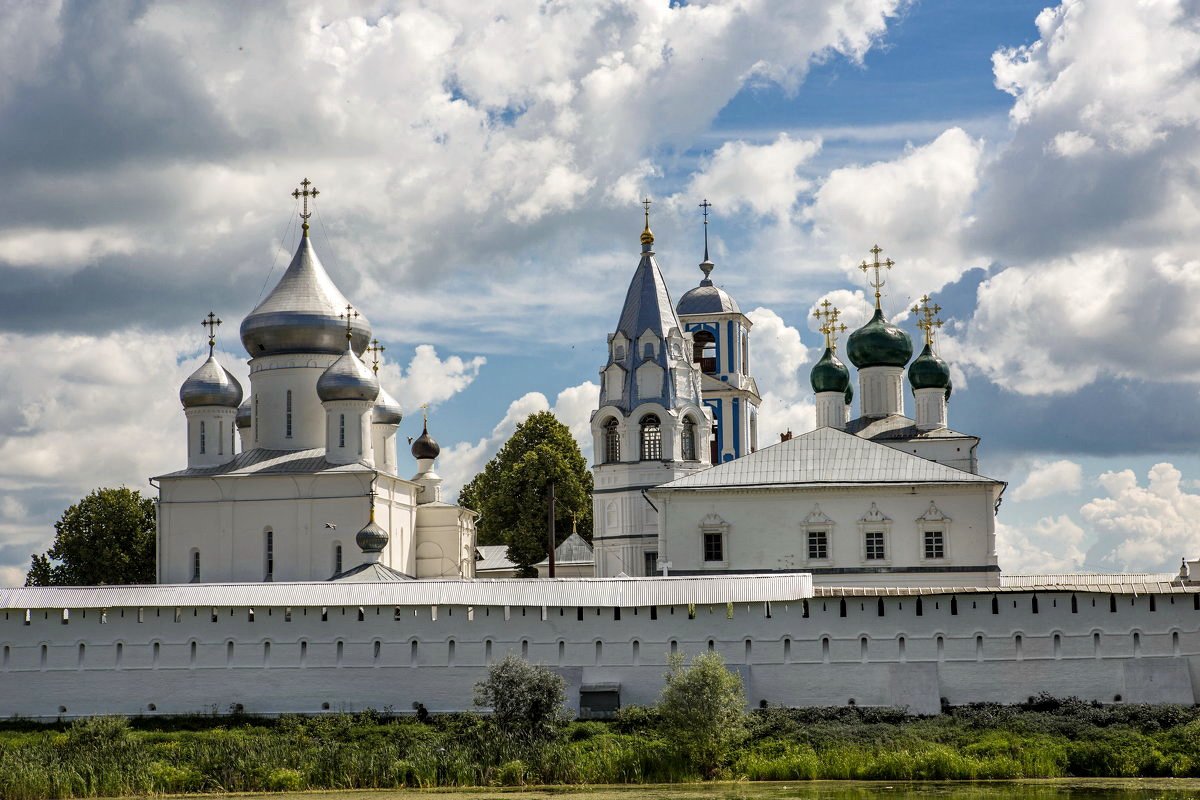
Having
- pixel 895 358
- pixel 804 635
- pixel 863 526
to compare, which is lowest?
pixel 804 635

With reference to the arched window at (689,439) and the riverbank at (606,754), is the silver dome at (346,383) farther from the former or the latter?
the riverbank at (606,754)

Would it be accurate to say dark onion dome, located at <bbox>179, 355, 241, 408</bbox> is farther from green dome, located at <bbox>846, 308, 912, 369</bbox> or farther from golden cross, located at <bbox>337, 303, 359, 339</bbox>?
green dome, located at <bbox>846, 308, 912, 369</bbox>

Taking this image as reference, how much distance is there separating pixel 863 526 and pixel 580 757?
10298mm

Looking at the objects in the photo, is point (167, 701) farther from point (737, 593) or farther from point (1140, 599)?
point (1140, 599)

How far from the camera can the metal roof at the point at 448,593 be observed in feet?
84.5

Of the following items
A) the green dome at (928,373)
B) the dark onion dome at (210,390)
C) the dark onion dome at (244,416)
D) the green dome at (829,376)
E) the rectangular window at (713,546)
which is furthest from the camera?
the green dome at (829,376)

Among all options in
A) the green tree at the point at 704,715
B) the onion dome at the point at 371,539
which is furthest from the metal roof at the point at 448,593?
the onion dome at the point at 371,539

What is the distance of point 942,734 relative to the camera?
23.5 metres

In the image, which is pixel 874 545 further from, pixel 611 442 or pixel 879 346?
pixel 879 346

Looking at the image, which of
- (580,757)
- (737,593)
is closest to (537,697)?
(580,757)

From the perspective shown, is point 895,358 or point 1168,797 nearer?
point 1168,797

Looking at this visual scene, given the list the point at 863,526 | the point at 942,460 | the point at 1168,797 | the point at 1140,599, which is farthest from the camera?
the point at 942,460

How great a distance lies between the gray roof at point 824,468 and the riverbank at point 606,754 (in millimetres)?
7840

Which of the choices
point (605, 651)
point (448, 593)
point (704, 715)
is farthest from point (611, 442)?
point (704, 715)
